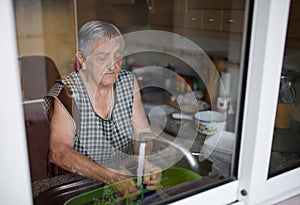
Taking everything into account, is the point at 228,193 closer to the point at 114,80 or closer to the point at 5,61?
the point at 114,80

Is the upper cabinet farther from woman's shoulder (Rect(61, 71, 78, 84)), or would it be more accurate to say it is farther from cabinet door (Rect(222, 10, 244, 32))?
woman's shoulder (Rect(61, 71, 78, 84))

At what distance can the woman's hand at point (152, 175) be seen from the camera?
69 cm

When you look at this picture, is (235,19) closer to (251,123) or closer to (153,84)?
(251,123)

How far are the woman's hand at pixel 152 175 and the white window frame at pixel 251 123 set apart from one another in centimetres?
8

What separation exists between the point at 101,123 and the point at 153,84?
1.63 feet

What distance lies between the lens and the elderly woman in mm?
625

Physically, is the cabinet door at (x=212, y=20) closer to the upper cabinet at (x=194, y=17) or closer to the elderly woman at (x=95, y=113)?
the upper cabinet at (x=194, y=17)

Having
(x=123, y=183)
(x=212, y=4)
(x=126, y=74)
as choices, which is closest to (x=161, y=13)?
(x=212, y=4)

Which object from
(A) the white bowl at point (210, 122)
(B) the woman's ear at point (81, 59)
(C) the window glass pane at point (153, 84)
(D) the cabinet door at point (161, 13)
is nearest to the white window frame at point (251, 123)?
(C) the window glass pane at point (153, 84)

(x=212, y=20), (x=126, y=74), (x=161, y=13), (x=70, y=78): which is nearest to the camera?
(x=70, y=78)

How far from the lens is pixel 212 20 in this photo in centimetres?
113

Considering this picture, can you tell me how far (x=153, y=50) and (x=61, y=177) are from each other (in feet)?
1.49

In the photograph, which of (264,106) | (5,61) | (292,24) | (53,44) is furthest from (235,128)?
(53,44)

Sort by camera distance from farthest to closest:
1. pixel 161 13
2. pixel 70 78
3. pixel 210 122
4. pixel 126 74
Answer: pixel 161 13 < pixel 210 122 < pixel 126 74 < pixel 70 78
